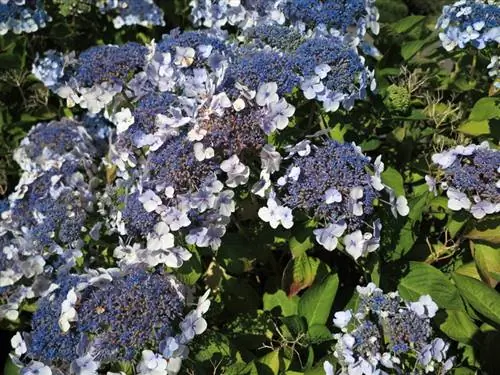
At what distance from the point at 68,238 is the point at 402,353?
3.74 feet

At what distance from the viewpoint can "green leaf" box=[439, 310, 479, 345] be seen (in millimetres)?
1877

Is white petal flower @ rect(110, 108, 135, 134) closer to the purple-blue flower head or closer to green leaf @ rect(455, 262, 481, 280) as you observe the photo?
the purple-blue flower head

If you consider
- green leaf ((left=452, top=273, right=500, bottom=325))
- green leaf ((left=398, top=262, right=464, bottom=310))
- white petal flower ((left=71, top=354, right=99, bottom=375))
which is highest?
white petal flower ((left=71, top=354, right=99, bottom=375))

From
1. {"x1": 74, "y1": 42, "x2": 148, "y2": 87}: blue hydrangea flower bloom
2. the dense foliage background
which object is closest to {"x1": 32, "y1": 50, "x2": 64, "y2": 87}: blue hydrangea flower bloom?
{"x1": 74, "y1": 42, "x2": 148, "y2": 87}: blue hydrangea flower bloom

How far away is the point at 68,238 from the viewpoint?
2.13 metres

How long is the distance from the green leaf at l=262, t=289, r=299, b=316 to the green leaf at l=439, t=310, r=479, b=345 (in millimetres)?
457

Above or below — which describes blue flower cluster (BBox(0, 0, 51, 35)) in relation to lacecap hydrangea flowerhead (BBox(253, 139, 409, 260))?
below

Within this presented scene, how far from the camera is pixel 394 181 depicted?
81.2 inches

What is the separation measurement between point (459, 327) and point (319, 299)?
42cm

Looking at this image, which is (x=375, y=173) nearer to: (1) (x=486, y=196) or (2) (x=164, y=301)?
(1) (x=486, y=196)

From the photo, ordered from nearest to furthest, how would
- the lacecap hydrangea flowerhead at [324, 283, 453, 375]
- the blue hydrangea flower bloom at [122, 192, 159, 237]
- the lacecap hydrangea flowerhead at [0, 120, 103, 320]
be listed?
the lacecap hydrangea flowerhead at [324, 283, 453, 375]
the blue hydrangea flower bloom at [122, 192, 159, 237]
the lacecap hydrangea flowerhead at [0, 120, 103, 320]

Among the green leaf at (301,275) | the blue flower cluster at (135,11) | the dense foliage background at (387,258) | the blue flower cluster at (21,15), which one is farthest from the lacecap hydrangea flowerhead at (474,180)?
the blue flower cluster at (21,15)

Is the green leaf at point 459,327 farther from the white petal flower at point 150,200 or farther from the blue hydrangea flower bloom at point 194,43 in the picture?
the blue hydrangea flower bloom at point 194,43

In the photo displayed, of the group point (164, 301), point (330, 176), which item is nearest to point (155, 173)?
point (164, 301)
